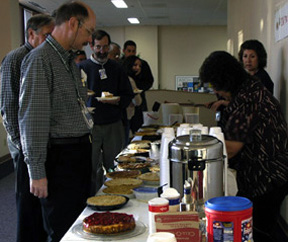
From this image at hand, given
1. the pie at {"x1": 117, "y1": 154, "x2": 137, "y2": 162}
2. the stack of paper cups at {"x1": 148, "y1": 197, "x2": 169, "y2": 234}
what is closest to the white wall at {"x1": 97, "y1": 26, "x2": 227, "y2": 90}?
the pie at {"x1": 117, "y1": 154, "x2": 137, "y2": 162}

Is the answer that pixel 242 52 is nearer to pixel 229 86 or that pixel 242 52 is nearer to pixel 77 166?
pixel 229 86

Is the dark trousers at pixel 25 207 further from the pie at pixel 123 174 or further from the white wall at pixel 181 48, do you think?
the white wall at pixel 181 48

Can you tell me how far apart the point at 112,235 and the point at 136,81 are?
12.1ft

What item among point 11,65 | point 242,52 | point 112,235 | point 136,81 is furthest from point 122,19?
point 112,235

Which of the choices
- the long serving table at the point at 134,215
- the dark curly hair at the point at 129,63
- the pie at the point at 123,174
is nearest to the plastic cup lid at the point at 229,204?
the long serving table at the point at 134,215

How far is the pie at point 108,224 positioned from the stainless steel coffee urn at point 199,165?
0.20m

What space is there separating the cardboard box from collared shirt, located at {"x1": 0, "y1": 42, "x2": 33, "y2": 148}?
4.10 feet

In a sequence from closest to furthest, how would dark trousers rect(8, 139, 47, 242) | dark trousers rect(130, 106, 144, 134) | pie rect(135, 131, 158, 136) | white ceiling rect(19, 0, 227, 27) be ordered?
1. dark trousers rect(8, 139, 47, 242)
2. pie rect(135, 131, 158, 136)
3. dark trousers rect(130, 106, 144, 134)
4. white ceiling rect(19, 0, 227, 27)

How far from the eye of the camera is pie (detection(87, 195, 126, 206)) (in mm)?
1528

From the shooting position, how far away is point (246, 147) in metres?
1.87

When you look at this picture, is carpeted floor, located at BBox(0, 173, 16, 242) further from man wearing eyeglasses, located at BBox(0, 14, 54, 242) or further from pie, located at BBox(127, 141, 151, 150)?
pie, located at BBox(127, 141, 151, 150)

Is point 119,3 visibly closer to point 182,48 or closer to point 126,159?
point 182,48

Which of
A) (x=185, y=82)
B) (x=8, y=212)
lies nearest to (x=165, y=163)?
(x=8, y=212)

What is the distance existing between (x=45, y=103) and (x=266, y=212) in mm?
1103
